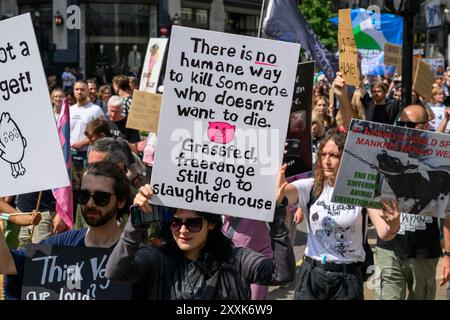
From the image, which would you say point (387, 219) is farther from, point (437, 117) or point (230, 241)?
point (437, 117)

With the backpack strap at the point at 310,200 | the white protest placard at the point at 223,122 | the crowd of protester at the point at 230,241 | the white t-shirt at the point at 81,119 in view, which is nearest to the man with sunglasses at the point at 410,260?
the crowd of protester at the point at 230,241

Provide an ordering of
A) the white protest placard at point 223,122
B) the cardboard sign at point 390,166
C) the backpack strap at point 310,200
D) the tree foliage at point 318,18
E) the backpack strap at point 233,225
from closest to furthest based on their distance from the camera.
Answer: the white protest placard at point 223,122
the cardboard sign at point 390,166
the backpack strap at point 310,200
the backpack strap at point 233,225
the tree foliage at point 318,18

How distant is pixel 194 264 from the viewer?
3375 millimetres

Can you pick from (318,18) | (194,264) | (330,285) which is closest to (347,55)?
(330,285)

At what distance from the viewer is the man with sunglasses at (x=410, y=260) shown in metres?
5.38

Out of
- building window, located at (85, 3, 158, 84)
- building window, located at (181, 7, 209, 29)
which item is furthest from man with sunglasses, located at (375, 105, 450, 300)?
building window, located at (181, 7, 209, 29)

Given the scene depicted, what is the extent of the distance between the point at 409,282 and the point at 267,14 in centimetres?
264

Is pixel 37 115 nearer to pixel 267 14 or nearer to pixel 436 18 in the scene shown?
pixel 267 14

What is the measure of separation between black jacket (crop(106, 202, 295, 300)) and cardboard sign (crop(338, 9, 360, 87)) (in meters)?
3.17

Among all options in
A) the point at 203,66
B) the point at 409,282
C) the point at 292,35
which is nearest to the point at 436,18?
the point at 292,35

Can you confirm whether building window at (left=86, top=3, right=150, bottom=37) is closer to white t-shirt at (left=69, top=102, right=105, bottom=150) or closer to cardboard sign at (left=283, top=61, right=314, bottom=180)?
white t-shirt at (left=69, top=102, right=105, bottom=150)

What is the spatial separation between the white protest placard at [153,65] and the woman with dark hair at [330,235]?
22.2 feet

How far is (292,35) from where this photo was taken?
7.10 metres

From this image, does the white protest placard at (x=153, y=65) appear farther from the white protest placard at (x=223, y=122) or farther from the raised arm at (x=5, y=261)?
the raised arm at (x=5, y=261)
